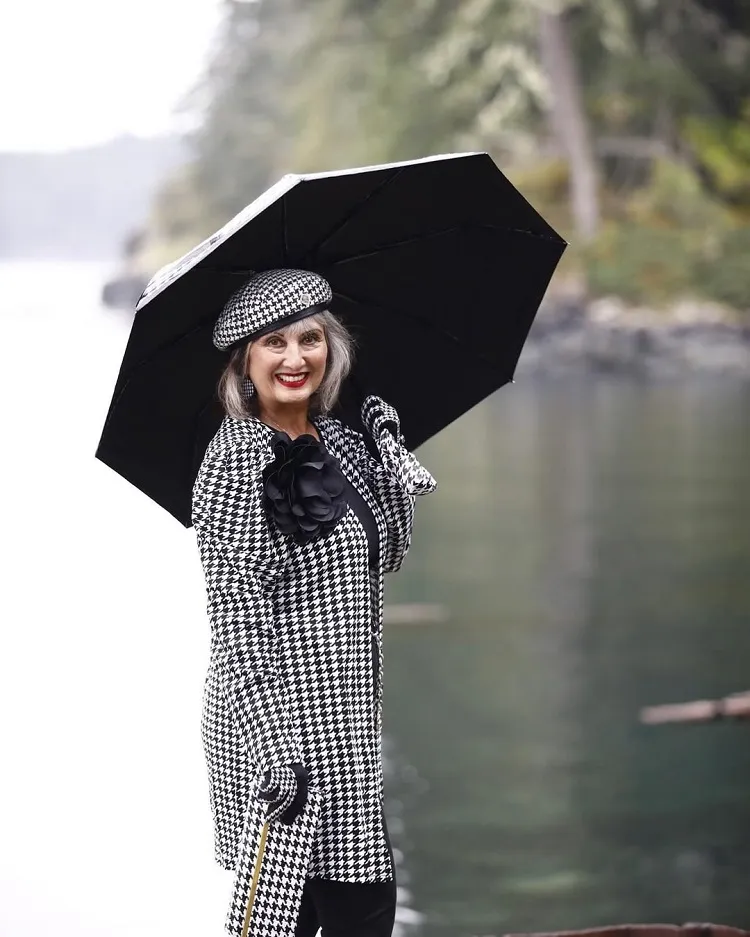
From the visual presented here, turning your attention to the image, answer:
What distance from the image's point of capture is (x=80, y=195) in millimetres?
25188

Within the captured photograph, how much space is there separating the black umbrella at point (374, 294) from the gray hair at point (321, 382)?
0.09 metres

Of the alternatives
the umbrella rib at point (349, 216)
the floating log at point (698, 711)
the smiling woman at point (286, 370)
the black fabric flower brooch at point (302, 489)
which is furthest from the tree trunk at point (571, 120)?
the black fabric flower brooch at point (302, 489)

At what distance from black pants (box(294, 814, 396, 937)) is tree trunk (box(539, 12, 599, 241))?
17466mm

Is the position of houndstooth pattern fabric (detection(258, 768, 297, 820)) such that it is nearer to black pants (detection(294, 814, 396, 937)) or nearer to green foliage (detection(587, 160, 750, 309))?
black pants (detection(294, 814, 396, 937))

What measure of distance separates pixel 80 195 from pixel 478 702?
69.8ft

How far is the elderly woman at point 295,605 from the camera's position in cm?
191

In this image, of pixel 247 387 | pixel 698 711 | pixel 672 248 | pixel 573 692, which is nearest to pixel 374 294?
pixel 247 387

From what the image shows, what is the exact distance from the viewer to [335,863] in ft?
6.51

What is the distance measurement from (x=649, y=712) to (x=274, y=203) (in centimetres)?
345

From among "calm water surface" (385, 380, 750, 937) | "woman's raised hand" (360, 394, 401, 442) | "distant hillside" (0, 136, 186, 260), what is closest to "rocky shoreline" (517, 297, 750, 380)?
"calm water surface" (385, 380, 750, 937)

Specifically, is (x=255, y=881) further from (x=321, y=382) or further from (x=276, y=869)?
(x=321, y=382)

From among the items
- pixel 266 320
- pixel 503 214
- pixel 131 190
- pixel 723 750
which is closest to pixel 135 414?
pixel 266 320

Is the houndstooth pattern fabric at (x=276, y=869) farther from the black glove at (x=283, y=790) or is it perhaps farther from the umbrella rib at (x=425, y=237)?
the umbrella rib at (x=425, y=237)

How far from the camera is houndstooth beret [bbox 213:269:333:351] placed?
1.99 metres
